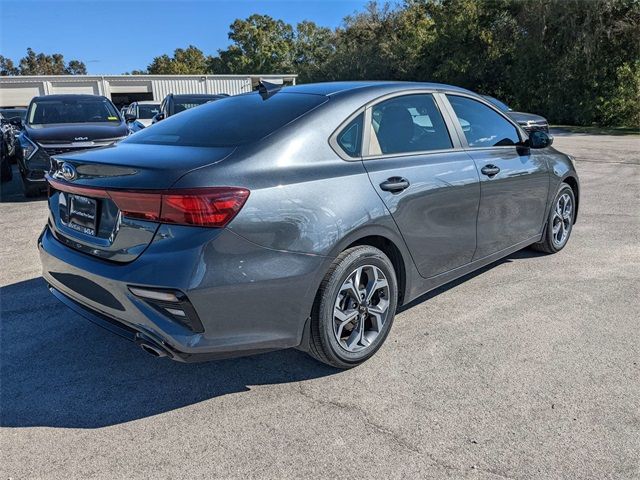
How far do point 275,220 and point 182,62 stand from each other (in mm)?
86467

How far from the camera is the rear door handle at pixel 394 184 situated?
329 centimetres

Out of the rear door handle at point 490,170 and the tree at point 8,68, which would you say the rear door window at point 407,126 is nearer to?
the rear door handle at point 490,170

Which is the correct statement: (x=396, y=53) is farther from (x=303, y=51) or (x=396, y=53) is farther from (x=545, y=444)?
(x=545, y=444)

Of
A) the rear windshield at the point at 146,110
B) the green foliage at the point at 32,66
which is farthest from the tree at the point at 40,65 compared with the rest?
the rear windshield at the point at 146,110

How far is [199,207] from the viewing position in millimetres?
2572

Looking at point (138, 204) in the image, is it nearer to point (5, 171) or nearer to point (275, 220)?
point (275, 220)

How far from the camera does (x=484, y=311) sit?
163 inches

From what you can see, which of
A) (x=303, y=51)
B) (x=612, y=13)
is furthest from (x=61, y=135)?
(x=303, y=51)

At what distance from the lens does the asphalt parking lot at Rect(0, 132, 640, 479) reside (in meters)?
2.47

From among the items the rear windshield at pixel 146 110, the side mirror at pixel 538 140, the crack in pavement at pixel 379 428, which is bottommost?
the crack in pavement at pixel 379 428

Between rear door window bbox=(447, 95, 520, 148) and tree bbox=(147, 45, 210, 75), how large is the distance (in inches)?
3023

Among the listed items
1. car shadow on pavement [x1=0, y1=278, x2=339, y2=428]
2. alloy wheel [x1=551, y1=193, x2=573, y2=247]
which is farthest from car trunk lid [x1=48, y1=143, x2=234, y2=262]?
alloy wheel [x1=551, y1=193, x2=573, y2=247]

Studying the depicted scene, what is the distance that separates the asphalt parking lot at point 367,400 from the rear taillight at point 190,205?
110 cm

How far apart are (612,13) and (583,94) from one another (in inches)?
163
